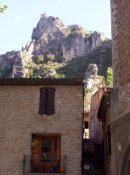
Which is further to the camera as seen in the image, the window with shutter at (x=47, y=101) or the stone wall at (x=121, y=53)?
the window with shutter at (x=47, y=101)

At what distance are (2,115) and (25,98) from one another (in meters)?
1.62

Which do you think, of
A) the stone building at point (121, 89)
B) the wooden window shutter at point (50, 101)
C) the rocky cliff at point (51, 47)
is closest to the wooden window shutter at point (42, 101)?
the wooden window shutter at point (50, 101)

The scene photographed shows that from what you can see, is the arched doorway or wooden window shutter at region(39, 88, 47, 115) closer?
the arched doorway

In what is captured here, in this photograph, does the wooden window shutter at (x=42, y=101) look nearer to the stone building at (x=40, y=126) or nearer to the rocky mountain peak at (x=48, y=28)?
the stone building at (x=40, y=126)

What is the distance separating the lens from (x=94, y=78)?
87.1 meters

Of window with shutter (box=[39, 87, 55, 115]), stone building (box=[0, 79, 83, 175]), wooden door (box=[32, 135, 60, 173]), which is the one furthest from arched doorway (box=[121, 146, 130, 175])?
window with shutter (box=[39, 87, 55, 115])

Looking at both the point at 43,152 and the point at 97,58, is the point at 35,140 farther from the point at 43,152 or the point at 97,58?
the point at 97,58

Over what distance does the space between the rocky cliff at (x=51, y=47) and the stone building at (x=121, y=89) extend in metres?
93.3

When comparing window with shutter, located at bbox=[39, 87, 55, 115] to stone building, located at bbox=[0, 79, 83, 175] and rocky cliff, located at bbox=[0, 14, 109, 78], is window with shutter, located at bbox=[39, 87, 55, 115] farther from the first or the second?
rocky cliff, located at bbox=[0, 14, 109, 78]

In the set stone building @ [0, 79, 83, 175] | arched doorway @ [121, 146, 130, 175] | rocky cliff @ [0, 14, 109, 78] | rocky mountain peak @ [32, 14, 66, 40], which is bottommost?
arched doorway @ [121, 146, 130, 175]

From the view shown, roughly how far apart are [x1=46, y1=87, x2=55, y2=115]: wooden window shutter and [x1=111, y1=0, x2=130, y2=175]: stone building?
4590 mm

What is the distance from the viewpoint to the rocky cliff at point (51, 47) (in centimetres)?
11738

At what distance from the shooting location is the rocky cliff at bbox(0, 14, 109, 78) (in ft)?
385

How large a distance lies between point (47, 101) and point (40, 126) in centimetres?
152
